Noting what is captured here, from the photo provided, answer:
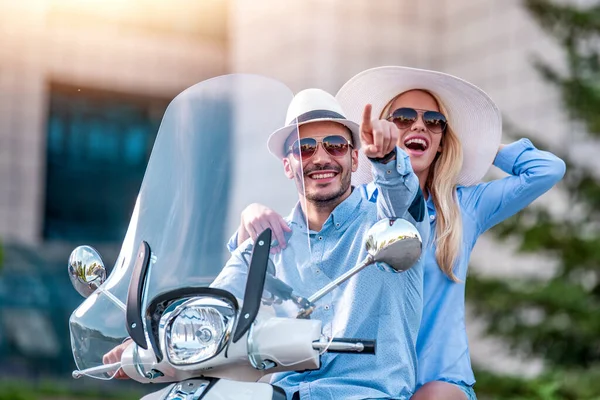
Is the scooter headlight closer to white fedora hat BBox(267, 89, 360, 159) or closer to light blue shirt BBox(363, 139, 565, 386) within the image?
white fedora hat BBox(267, 89, 360, 159)

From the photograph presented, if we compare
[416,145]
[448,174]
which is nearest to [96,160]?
[448,174]

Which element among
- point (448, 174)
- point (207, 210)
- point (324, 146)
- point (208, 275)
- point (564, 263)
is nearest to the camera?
point (208, 275)

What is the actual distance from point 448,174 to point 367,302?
96 cm

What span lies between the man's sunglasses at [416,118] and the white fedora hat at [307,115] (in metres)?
0.39

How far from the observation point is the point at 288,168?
319 centimetres

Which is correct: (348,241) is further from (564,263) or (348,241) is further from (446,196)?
(564,263)

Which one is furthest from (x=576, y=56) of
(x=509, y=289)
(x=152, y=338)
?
(x=152, y=338)

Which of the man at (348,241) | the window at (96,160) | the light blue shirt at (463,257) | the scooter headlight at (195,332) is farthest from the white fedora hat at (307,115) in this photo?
the window at (96,160)

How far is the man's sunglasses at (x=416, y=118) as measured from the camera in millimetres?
3980

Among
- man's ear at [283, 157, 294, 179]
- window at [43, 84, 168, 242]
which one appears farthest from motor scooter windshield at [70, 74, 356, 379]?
window at [43, 84, 168, 242]

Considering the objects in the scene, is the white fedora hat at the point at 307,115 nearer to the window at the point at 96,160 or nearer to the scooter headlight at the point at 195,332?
the scooter headlight at the point at 195,332

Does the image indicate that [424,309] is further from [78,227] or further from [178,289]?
[78,227]

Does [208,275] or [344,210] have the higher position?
[344,210]

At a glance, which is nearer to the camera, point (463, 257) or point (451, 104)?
point (463, 257)
